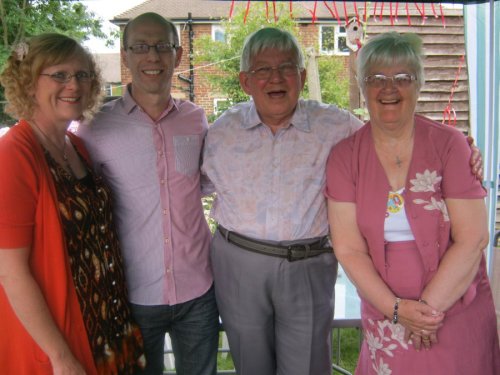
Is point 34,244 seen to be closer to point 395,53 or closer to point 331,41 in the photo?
point 395,53

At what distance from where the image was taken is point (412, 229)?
1835 millimetres

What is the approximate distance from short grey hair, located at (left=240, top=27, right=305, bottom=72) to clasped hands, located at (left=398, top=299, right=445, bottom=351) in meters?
1.14

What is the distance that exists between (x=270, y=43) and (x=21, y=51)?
101 centimetres

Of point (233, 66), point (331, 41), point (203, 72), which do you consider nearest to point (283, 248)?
point (233, 66)

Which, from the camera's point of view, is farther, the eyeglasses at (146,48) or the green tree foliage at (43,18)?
the green tree foliage at (43,18)

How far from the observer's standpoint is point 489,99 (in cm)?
291

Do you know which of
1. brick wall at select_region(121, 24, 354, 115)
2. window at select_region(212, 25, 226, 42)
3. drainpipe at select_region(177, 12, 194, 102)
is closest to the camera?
drainpipe at select_region(177, 12, 194, 102)

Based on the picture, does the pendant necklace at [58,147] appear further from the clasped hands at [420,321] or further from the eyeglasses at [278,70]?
the clasped hands at [420,321]

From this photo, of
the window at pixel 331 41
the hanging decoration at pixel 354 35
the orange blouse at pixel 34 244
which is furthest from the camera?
the window at pixel 331 41

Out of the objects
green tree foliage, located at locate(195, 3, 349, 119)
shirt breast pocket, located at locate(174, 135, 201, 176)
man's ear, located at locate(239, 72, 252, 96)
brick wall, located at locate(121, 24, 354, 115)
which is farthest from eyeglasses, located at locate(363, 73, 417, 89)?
brick wall, located at locate(121, 24, 354, 115)

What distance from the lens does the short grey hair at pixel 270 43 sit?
84.0 inches

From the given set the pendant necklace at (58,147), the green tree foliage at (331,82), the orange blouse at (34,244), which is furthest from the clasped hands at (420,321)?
the green tree foliage at (331,82)

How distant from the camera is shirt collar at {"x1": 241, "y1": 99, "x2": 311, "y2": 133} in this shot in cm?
214

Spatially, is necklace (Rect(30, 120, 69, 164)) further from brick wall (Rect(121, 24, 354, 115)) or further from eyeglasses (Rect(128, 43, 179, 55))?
brick wall (Rect(121, 24, 354, 115))
